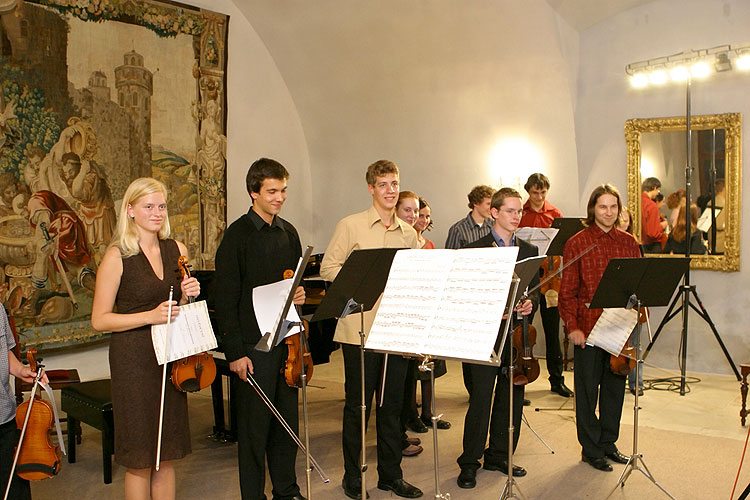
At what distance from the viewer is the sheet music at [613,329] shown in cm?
421

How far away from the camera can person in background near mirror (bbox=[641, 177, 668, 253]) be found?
736 cm

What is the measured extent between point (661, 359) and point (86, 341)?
572 centimetres

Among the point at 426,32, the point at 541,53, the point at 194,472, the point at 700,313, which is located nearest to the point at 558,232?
the point at 700,313

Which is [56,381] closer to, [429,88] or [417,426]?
[417,426]

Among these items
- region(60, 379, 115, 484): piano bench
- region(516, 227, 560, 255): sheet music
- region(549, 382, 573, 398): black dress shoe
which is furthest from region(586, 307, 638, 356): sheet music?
region(60, 379, 115, 484): piano bench

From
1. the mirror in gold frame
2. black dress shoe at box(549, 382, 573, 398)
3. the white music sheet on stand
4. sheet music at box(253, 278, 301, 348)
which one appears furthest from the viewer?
the mirror in gold frame

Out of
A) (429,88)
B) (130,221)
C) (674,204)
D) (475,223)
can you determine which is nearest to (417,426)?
(475,223)

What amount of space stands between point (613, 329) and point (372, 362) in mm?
1484

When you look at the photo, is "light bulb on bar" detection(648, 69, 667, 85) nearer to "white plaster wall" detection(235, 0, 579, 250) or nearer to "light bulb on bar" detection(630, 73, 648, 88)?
"light bulb on bar" detection(630, 73, 648, 88)

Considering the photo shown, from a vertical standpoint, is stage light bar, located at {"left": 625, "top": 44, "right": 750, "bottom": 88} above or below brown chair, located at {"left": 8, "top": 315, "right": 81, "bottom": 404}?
above

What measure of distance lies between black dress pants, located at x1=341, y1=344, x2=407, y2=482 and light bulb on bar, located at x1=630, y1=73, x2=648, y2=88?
4.85m

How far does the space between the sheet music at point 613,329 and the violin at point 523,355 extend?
388 millimetres

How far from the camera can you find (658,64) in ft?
23.6

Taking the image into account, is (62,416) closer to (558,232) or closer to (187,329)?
(187,329)
